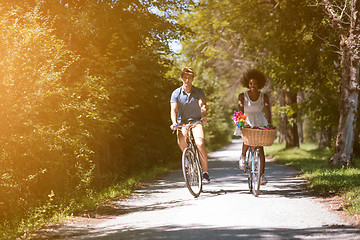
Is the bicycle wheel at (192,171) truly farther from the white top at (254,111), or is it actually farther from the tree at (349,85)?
the tree at (349,85)

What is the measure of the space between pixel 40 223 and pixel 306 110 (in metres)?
14.2

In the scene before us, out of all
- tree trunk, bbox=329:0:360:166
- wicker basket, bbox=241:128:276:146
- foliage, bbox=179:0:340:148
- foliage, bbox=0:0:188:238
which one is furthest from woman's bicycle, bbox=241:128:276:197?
foliage, bbox=179:0:340:148

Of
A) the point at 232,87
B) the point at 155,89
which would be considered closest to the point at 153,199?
the point at 155,89

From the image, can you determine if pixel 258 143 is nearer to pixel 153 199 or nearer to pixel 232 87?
pixel 153 199

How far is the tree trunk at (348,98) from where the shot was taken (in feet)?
43.3

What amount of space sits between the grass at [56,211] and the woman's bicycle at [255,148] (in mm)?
2885

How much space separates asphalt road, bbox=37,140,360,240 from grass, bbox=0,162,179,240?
0.30 metres

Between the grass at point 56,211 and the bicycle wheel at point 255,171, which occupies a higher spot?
the bicycle wheel at point 255,171

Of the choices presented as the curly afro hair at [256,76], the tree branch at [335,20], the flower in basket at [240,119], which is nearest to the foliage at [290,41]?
the tree branch at [335,20]

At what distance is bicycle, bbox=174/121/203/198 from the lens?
28.4 feet

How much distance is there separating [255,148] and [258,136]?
50 centimetres

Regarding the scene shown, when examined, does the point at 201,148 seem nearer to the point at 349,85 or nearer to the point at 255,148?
the point at 255,148

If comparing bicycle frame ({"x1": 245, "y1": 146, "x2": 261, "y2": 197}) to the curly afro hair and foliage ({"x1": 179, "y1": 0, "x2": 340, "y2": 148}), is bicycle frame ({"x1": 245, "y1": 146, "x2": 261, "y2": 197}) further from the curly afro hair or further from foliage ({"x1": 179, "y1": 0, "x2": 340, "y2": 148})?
foliage ({"x1": 179, "y1": 0, "x2": 340, "y2": 148})

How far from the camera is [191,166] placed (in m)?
8.79
